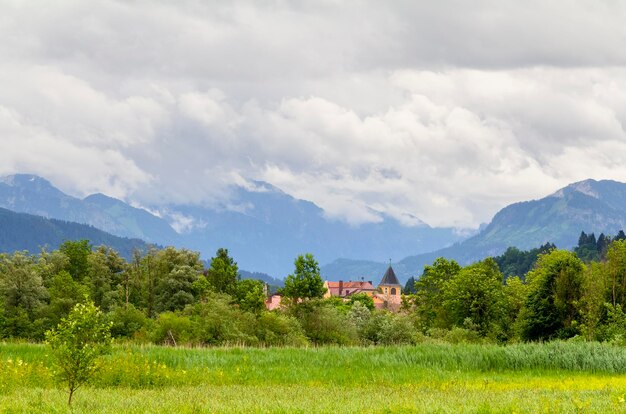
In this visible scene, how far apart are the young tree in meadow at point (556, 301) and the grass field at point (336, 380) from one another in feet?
136

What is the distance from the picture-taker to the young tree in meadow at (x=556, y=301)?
7006 cm

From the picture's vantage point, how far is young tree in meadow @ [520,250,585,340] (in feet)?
230

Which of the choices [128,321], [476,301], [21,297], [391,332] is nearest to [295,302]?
[391,332]

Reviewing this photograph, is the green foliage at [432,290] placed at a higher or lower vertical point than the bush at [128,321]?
higher

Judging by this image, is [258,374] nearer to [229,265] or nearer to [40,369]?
[40,369]

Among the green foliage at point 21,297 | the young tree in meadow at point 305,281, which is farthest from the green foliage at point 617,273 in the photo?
the green foliage at point 21,297

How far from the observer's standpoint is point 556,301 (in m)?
69.9

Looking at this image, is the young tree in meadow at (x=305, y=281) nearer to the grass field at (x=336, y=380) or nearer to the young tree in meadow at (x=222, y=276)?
the young tree in meadow at (x=222, y=276)

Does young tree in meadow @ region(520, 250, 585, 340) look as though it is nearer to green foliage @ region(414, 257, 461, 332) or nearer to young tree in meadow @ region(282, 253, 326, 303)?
young tree in meadow @ region(282, 253, 326, 303)

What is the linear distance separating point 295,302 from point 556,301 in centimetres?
2633

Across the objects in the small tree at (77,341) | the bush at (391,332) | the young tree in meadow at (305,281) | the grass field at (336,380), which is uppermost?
the young tree in meadow at (305,281)

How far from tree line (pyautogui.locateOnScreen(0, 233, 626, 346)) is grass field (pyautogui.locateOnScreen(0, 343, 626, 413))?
8.86 meters

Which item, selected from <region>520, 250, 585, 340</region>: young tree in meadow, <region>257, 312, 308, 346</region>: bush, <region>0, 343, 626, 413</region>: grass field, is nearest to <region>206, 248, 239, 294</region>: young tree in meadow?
<region>257, 312, 308, 346</region>: bush

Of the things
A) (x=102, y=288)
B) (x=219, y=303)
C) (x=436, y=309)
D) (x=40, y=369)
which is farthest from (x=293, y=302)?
(x=40, y=369)
